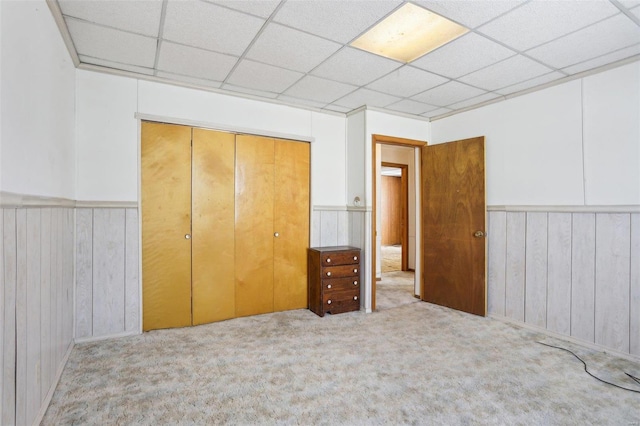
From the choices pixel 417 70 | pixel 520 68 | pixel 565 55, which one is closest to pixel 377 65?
pixel 417 70

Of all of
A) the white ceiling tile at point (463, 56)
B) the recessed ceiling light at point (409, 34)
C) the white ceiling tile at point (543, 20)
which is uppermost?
the recessed ceiling light at point (409, 34)

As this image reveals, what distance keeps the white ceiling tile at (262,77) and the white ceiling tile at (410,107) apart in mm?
Result: 1409

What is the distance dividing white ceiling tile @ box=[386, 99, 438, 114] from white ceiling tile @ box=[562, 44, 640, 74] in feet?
4.69

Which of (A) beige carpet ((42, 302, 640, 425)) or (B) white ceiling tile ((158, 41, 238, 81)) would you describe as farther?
(B) white ceiling tile ((158, 41, 238, 81))

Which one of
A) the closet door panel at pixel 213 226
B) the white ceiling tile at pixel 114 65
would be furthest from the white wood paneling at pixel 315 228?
the white ceiling tile at pixel 114 65

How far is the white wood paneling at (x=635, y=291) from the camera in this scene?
2761 mm

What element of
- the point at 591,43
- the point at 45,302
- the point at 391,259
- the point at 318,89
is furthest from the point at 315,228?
the point at 391,259

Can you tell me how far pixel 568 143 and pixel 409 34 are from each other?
195cm

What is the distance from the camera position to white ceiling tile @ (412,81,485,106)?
3.50 metres

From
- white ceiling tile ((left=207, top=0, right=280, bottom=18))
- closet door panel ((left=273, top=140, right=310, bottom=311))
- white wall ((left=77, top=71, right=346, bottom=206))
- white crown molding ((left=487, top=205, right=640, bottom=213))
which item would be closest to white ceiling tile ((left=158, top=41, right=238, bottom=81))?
white wall ((left=77, top=71, right=346, bottom=206))

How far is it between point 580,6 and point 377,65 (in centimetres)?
144

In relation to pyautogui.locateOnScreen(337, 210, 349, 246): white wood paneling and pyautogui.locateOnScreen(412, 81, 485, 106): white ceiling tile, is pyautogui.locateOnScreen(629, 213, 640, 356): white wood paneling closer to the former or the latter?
pyautogui.locateOnScreen(412, 81, 485, 106): white ceiling tile

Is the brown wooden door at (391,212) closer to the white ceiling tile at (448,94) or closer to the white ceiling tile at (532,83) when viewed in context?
the white ceiling tile at (448,94)

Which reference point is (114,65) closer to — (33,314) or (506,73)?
(33,314)
